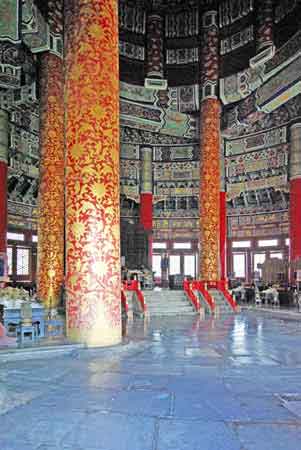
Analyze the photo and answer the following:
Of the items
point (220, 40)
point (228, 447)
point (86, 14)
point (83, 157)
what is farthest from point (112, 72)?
point (220, 40)

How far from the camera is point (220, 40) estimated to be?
17234 mm

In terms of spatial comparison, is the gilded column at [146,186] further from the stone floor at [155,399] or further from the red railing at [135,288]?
the stone floor at [155,399]

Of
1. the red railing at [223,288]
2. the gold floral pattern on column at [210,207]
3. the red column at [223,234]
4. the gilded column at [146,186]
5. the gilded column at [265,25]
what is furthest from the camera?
the gilded column at [146,186]

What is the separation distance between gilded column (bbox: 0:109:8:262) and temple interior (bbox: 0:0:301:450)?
0.07 m

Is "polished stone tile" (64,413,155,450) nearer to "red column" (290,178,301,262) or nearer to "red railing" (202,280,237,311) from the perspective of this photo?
"red railing" (202,280,237,311)

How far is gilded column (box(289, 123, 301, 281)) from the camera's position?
16516 millimetres

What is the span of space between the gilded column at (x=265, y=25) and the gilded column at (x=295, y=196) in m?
3.17

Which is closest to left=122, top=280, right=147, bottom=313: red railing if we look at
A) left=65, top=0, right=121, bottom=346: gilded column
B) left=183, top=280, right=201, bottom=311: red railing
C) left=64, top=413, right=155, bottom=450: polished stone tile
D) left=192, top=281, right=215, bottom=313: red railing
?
left=183, top=280, right=201, bottom=311: red railing

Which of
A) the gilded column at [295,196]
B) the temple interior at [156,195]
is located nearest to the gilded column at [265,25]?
the temple interior at [156,195]

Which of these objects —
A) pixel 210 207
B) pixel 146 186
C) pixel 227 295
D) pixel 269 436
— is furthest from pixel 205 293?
pixel 269 436

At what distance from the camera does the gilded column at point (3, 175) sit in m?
14.3

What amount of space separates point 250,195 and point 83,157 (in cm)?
1536

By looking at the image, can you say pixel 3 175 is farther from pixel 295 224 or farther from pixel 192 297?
pixel 295 224

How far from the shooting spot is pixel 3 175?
14.9 meters
